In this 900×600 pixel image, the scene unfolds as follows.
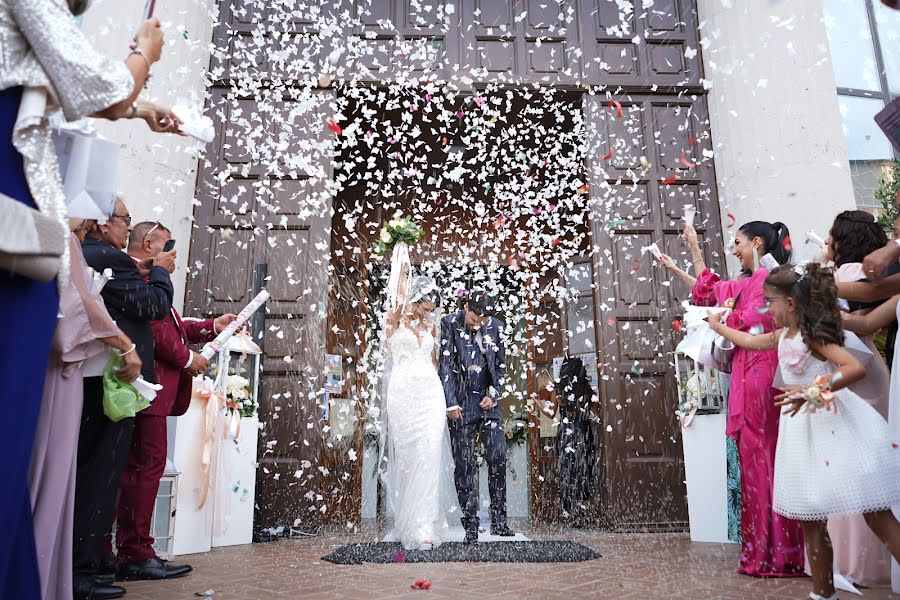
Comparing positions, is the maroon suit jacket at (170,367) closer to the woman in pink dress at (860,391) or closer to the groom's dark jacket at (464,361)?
the groom's dark jacket at (464,361)

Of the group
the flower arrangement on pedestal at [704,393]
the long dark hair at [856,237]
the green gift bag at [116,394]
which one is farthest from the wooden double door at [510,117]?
the green gift bag at [116,394]

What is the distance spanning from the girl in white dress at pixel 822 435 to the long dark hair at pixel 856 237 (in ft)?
2.16

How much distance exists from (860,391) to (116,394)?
308cm

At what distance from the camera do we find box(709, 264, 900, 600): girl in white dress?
2.23 metres

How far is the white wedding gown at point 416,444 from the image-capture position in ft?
13.9

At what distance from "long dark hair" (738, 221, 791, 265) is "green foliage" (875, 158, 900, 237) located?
9.30ft

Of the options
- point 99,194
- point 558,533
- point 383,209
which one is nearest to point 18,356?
point 99,194

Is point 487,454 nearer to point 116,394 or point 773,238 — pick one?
point 773,238

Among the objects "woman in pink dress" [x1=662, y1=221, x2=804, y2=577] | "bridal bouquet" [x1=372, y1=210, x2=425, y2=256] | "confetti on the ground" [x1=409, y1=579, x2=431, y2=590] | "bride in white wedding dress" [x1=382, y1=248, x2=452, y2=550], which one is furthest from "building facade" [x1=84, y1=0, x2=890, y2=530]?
"confetti on the ground" [x1=409, y1=579, x2=431, y2=590]

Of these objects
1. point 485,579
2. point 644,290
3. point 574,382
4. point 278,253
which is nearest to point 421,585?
point 485,579

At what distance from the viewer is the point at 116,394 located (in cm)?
242

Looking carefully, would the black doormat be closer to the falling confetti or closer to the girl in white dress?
the girl in white dress

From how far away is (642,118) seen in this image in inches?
→ 242

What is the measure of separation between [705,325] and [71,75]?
3101 mm
